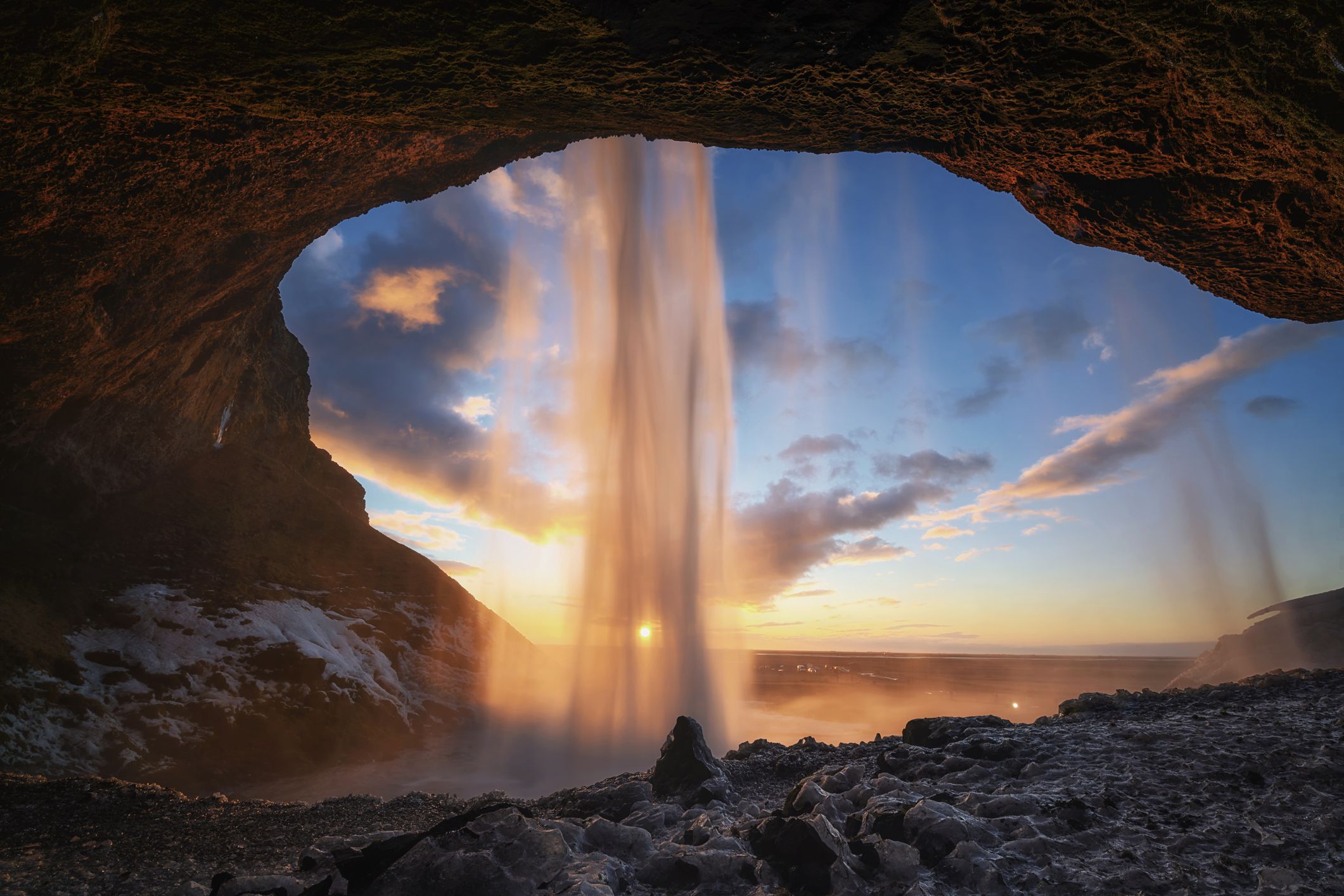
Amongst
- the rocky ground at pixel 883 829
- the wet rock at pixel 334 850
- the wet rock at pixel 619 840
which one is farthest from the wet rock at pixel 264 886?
the wet rock at pixel 619 840

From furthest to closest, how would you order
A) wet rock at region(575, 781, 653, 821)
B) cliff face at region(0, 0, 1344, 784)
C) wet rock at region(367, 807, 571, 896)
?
1. wet rock at region(575, 781, 653, 821)
2. cliff face at region(0, 0, 1344, 784)
3. wet rock at region(367, 807, 571, 896)

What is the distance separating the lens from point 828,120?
22.9ft

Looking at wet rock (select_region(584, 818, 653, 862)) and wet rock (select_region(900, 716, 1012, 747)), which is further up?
wet rock (select_region(900, 716, 1012, 747))

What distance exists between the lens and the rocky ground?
14.5 ft

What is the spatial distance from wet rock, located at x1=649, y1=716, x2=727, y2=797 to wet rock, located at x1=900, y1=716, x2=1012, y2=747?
120 inches

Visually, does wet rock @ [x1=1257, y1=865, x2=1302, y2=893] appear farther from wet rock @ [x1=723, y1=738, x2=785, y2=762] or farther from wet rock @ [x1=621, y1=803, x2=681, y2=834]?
wet rock @ [x1=723, y1=738, x2=785, y2=762]

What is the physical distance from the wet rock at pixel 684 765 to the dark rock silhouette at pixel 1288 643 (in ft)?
80.2

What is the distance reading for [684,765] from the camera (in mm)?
8211

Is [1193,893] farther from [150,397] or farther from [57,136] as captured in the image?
[150,397]

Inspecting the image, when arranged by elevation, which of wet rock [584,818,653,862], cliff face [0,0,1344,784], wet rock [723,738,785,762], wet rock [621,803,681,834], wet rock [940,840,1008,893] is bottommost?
wet rock [723,738,785,762]

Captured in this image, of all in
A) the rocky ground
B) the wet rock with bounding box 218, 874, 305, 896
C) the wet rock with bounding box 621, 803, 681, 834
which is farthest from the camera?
the wet rock with bounding box 621, 803, 681, 834

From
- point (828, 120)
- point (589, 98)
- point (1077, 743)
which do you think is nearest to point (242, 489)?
point (589, 98)

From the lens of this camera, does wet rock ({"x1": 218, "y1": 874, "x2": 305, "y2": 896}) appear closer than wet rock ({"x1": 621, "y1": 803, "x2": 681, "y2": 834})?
Yes

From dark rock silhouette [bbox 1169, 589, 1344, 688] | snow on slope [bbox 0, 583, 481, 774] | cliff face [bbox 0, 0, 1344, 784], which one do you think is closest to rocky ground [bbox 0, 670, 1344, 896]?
cliff face [bbox 0, 0, 1344, 784]
